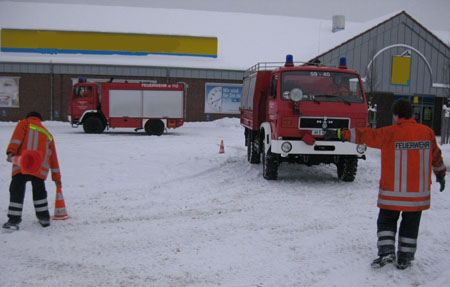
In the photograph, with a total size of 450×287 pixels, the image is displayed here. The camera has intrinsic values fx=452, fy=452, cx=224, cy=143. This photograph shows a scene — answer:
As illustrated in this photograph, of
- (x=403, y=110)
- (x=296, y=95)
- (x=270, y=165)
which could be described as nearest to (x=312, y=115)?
(x=296, y=95)

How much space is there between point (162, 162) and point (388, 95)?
2315cm

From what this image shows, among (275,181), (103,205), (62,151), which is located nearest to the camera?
(103,205)

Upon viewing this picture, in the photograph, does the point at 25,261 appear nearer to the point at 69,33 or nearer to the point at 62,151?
the point at 62,151

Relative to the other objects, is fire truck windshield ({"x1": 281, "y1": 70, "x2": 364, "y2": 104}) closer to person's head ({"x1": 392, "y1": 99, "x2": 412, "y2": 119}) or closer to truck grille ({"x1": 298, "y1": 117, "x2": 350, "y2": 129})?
truck grille ({"x1": 298, "y1": 117, "x2": 350, "y2": 129})

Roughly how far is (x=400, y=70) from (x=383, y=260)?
28.2 metres

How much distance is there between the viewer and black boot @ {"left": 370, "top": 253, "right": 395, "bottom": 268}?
16.2 feet

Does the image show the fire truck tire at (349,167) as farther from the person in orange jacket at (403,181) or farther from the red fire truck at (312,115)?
the person in orange jacket at (403,181)

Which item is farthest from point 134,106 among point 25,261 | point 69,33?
point 25,261

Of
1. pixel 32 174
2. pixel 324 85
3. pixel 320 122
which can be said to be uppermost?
pixel 324 85

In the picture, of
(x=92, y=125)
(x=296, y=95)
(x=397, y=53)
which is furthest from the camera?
(x=397, y=53)

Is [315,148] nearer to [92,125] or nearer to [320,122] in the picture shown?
[320,122]

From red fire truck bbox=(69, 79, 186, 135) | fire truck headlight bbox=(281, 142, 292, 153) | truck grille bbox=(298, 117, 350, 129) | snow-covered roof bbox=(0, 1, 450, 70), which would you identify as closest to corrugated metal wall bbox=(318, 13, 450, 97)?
snow-covered roof bbox=(0, 1, 450, 70)

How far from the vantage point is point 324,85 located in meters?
10.2

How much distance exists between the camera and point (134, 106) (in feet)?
74.6
